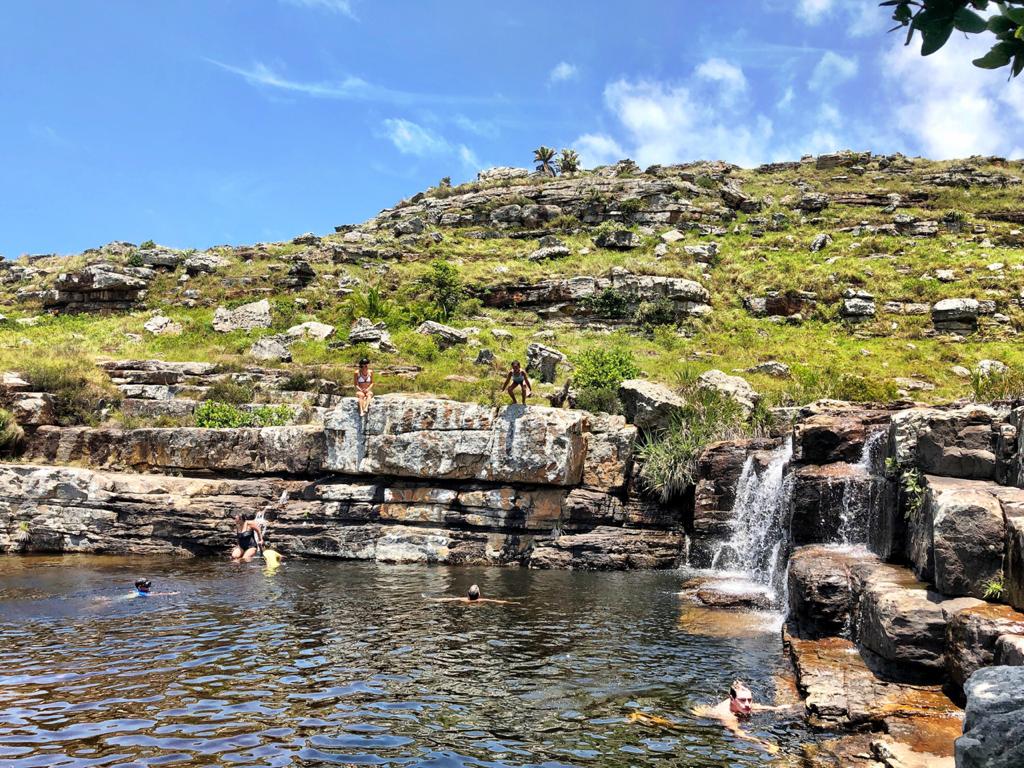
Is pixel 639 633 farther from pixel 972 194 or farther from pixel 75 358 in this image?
pixel 972 194

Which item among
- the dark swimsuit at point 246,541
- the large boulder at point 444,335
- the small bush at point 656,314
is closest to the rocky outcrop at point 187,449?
the dark swimsuit at point 246,541

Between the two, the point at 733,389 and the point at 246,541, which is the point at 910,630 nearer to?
the point at 733,389

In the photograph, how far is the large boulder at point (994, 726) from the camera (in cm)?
472

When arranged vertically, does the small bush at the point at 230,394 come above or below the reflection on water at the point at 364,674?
above

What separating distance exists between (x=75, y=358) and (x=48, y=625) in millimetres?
18689

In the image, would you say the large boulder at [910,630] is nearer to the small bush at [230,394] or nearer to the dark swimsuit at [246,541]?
the dark swimsuit at [246,541]

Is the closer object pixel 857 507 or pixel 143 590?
pixel 143 590

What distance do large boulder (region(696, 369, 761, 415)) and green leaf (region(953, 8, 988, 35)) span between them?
2067cm

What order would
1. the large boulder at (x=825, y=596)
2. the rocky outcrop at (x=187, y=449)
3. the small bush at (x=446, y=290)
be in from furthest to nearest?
the small bush at (x=446, y=290), the rocky outcrop at (x=187, y=449), the large boulder at (x=825, y=596)

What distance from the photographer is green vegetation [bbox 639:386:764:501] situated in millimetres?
19938

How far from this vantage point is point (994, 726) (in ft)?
16.0

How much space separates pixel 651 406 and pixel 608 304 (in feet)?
65.2

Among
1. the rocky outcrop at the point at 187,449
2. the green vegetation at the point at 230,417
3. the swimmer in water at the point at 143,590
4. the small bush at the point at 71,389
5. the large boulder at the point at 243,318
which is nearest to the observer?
the swimmer in water at the point at 143,590

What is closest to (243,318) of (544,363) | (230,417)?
(230,417)
